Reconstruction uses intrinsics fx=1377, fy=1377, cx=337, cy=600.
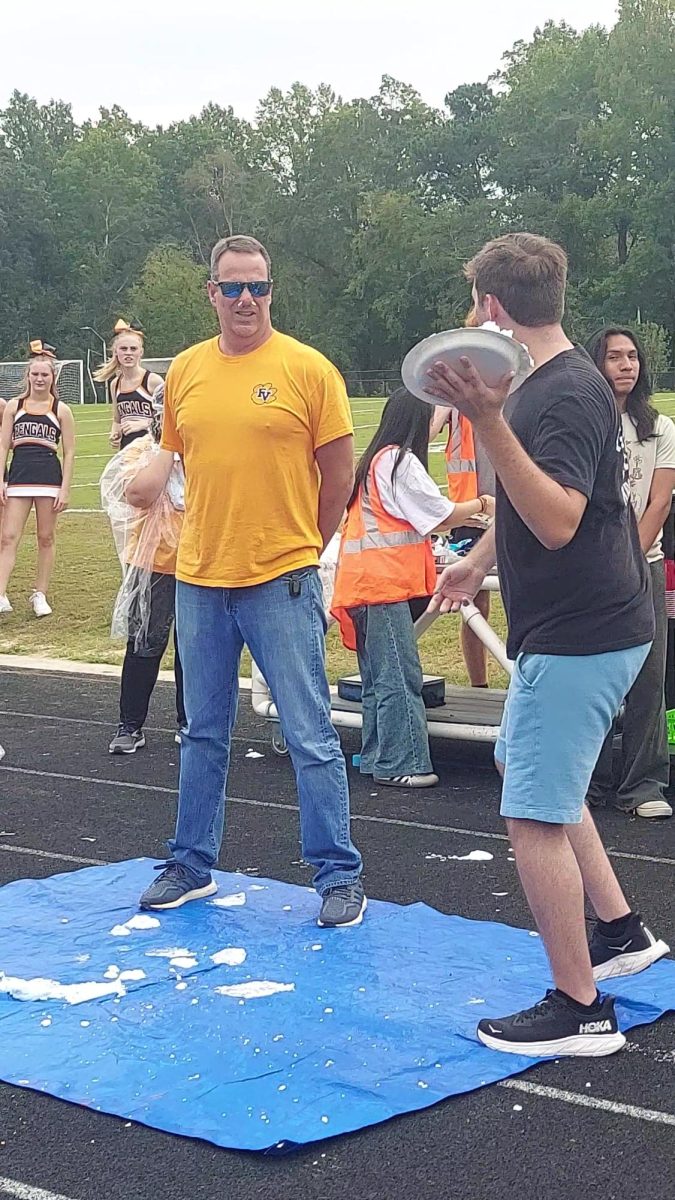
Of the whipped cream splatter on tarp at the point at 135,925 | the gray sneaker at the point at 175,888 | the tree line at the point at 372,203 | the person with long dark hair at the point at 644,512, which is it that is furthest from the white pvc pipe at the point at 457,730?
the tree line at the point at 372,203

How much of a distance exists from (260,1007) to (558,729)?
1.16 m

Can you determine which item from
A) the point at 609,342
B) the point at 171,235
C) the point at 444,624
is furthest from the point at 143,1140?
the point at 171,235

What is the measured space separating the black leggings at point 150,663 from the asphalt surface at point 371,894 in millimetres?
232

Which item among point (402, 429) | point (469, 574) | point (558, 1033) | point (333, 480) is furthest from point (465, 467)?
point (558, 1033)

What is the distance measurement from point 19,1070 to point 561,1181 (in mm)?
1365

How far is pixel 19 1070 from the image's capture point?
11.1 feet

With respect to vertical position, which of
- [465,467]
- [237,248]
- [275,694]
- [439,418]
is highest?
[237,248]

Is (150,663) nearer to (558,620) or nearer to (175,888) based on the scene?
(175,888)

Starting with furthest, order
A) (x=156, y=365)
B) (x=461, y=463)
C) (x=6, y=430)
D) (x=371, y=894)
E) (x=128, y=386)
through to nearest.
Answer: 1. (x=156, y=365)
2. (x=6, y=430)
3. (x=128, y=386)
4. (x=461, y=463)
5. (x=371, y=894)

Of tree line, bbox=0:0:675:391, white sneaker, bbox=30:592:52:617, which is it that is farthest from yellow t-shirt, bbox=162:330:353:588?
tree line, bbox=0:0:675:391

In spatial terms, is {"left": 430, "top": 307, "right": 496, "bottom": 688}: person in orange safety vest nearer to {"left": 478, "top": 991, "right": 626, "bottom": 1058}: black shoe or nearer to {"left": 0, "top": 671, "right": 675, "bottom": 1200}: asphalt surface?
{"left": 0, "top": 671, "right": 675, "bottom": 1200}: asphalt surface

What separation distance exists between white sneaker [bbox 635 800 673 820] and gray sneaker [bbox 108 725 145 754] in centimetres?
259

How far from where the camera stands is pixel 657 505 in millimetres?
5582

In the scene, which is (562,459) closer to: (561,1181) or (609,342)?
(561,1181)
